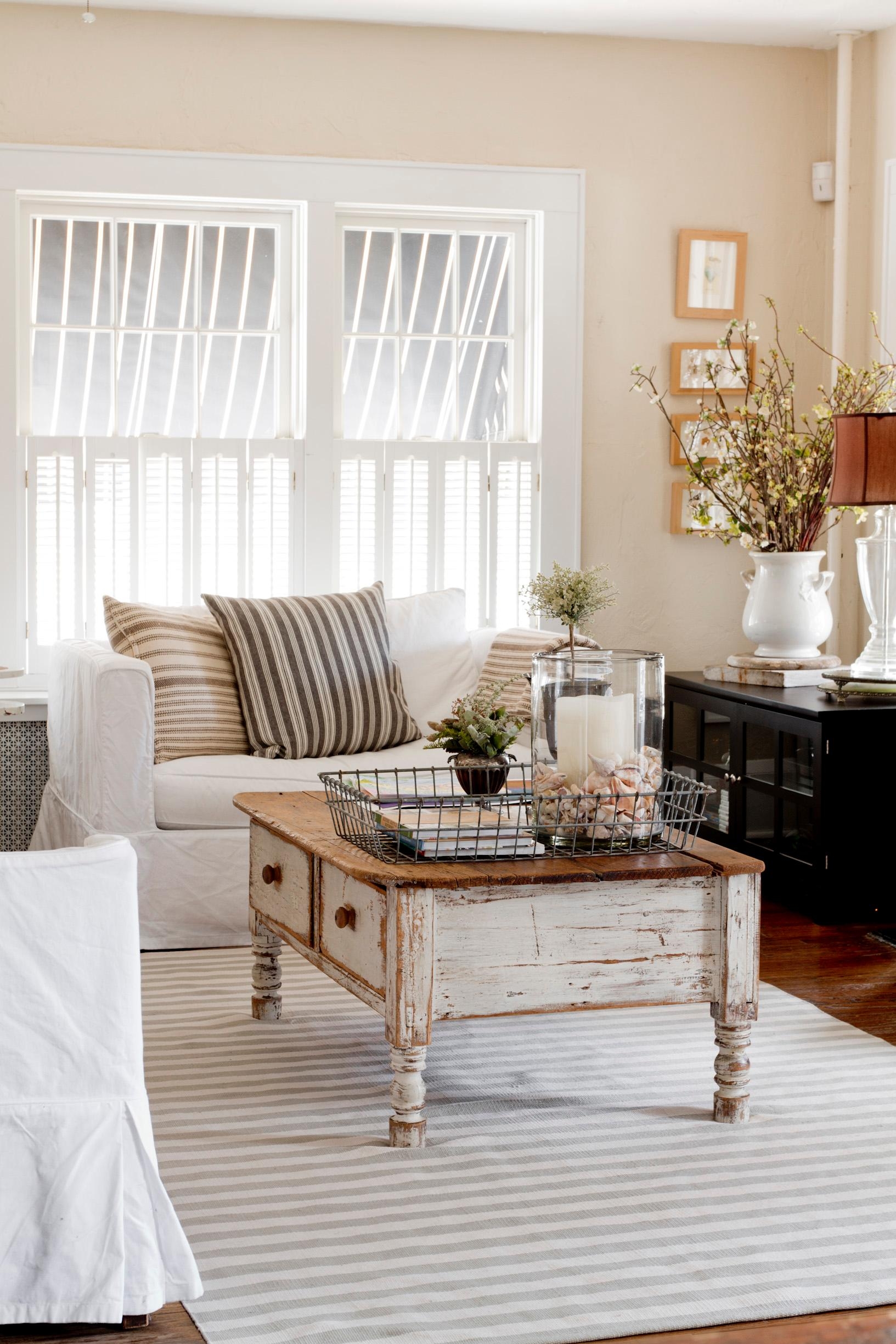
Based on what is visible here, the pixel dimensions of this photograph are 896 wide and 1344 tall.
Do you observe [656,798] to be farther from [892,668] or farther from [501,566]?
[501,566]

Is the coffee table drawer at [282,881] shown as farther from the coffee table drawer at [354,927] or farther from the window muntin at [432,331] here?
the window muntin at [432,331]

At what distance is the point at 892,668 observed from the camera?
164 inches

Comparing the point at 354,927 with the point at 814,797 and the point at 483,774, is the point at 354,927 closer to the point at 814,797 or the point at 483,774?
the point at 483,774

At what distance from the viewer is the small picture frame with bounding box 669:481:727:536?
15.9 feet

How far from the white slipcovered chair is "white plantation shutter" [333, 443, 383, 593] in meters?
3.00

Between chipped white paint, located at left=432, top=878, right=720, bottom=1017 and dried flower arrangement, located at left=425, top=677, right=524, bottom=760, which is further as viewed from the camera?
dried flower arrangement, located at left=425, top=677, right=524, bottom=760

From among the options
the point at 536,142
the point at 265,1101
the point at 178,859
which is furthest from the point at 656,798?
the point at 536,142

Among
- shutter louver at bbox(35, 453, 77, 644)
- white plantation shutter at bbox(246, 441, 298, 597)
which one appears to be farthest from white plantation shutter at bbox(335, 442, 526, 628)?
shutter louver at bbox(35, 453, 77, 644)

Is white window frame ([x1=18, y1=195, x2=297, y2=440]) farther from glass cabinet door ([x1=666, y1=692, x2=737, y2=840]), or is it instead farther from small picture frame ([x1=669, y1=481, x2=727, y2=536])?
glass cabinet door ([x1=666, y1=692, x2=737, y2=840])

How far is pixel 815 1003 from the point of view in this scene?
3.20 m

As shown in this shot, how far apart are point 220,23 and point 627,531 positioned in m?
2.04

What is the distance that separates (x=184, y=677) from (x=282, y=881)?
4.19 ft

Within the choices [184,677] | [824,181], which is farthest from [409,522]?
[824,181]

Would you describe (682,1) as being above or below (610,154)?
above
